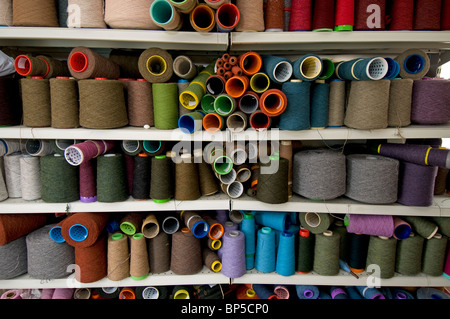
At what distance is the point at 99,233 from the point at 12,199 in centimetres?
54

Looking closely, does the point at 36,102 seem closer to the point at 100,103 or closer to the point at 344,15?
the point at 100,103

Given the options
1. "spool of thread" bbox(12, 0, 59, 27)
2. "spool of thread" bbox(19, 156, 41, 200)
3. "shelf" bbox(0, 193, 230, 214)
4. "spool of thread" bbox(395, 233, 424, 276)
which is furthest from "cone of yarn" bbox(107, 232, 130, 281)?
"spool of thread" bbox(395, 233, 424, 276)

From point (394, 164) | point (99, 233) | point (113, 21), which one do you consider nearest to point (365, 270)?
point (394, 164)

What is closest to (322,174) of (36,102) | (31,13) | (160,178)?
(160,178)

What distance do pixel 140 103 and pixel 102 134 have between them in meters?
0.24

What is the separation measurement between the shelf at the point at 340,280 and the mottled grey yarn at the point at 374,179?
454mm

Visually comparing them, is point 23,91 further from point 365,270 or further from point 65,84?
point 365,270

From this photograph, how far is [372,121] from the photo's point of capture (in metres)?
1.08

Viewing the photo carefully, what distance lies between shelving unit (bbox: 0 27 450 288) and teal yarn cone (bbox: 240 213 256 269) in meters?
0.08

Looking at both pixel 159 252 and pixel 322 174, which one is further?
pixel 159 252

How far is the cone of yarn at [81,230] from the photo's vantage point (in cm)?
112

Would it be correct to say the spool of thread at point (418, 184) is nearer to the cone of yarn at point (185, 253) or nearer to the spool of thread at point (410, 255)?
the spool of thread at point (410, 255)

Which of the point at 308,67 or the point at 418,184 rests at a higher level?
the point at 308,67

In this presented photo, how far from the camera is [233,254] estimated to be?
48.0 inches
